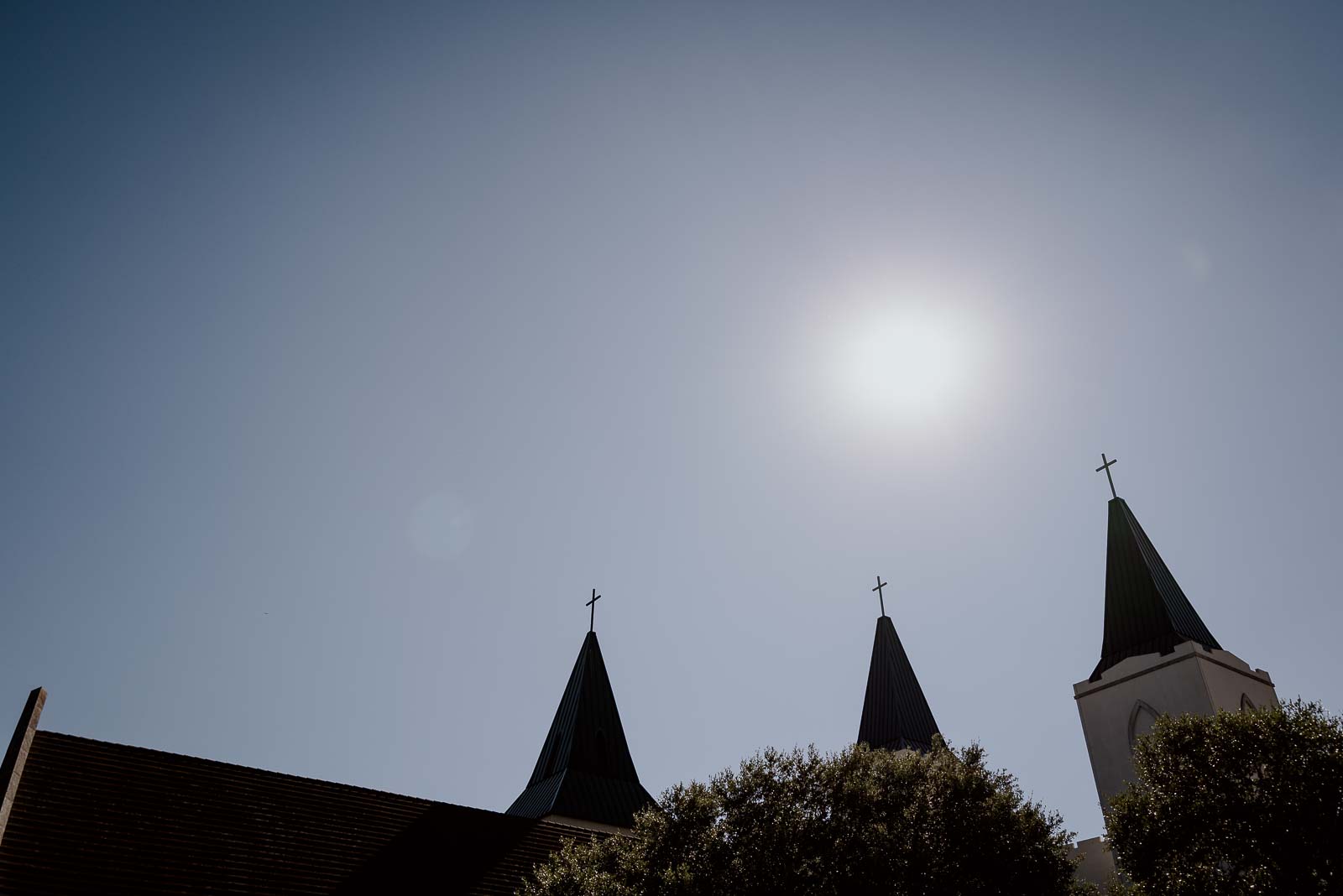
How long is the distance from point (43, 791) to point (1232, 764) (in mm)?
25585

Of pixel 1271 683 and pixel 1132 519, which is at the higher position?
pixel 1132 519

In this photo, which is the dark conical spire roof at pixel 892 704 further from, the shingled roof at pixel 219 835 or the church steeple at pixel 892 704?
the shingled roof at pixel 219 835

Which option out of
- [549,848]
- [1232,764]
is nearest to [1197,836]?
[1232,764]

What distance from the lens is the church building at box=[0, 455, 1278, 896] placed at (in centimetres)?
1969

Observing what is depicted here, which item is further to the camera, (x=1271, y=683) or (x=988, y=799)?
(x=1271, y=683)

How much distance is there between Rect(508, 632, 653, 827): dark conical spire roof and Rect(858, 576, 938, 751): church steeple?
440 inches

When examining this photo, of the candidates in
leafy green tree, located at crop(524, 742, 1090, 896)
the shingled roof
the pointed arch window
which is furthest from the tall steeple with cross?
the pointed arch window

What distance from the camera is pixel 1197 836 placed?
20141mm

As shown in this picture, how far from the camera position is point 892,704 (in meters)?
44.8

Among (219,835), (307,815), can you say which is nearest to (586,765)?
(307,815)

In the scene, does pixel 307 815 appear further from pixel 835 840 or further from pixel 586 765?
pixel 586 765

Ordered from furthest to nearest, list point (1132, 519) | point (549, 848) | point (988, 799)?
point (1132, 519) < point (549, 848) < point (988, 799)

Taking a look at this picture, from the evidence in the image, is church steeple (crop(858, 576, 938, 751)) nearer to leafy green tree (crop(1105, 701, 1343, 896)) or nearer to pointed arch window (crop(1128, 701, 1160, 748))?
pointed arch window (crop(1128, 701, 1160, 748))

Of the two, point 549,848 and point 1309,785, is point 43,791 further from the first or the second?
point 1309,785
